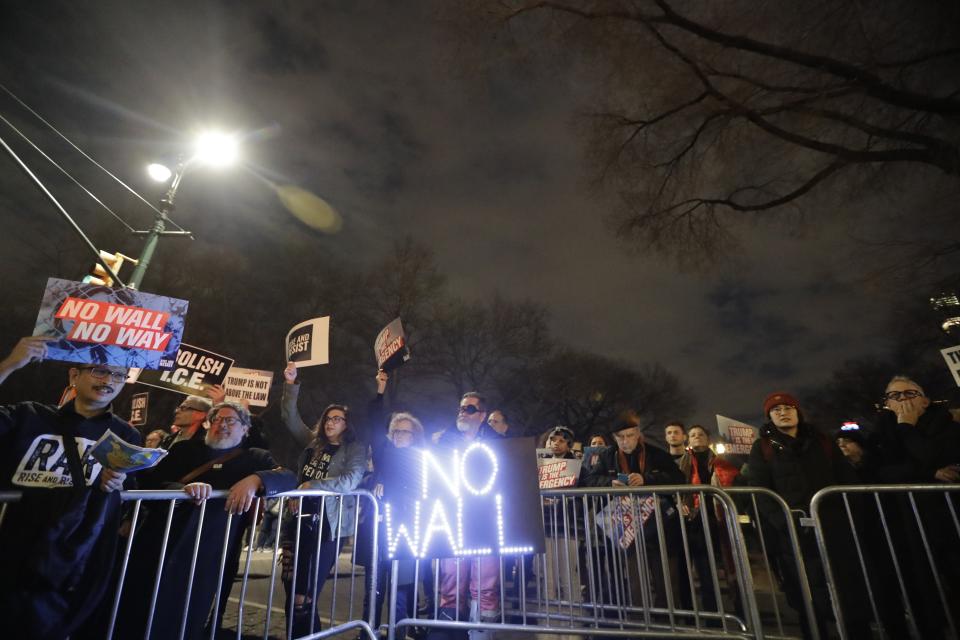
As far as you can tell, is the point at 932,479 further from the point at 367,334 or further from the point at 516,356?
the point at 516,356

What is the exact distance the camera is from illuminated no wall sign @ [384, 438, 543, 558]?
3.56m

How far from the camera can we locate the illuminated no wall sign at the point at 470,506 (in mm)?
3562

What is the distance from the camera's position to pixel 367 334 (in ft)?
79.7

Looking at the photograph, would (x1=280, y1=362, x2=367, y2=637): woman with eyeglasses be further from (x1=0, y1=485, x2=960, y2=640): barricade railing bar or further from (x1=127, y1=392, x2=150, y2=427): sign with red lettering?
(x1=127, y1=392, x2=150, y2=427): sign with red lettering

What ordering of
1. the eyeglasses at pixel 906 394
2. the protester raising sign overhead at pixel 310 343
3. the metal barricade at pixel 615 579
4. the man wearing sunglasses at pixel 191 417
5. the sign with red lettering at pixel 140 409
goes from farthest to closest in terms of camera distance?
the sign with red lettering at pixel 140 409, the protester raising sign overhead at pixel 310 343, the man wearing sunglasses at pixel 191 417, the eyeglasses at pixel 906 394, the metal barricade at pixel 615 579

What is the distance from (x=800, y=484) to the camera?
4.47 meters

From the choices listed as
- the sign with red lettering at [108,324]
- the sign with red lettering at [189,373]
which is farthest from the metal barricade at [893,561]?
the sign with red lettering at [189,373]

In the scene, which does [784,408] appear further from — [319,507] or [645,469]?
[319,507]

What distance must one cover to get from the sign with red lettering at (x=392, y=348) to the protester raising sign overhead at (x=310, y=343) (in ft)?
4.50

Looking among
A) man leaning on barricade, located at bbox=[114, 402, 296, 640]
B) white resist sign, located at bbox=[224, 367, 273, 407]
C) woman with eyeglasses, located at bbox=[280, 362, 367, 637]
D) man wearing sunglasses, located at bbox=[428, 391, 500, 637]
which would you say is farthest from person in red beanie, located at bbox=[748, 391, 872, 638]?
white resist sign, located at bbox=[224, 367, 273, 407]

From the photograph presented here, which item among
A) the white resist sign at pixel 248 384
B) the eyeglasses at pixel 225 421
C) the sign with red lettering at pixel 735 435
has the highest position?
the white resist sign at pixel 248 384

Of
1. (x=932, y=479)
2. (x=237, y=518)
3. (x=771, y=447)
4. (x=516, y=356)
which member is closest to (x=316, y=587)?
(x=237, y=518)

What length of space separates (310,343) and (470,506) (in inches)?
203

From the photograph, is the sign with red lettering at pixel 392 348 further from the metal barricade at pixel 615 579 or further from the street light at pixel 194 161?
the street light at pixel 194 161
